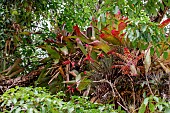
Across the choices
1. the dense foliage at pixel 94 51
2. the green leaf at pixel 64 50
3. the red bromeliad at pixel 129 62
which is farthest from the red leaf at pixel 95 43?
the green leaf at pixel 64 50

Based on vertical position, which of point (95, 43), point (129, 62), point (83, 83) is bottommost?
point (83, 83)

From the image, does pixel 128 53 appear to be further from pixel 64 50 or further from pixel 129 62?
pixel 64 50

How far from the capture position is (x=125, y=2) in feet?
4.07

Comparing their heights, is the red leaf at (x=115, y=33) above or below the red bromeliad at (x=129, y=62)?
above

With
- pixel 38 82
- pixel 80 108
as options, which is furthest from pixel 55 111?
pixel 38 82

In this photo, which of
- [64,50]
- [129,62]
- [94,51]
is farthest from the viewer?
[64,50]

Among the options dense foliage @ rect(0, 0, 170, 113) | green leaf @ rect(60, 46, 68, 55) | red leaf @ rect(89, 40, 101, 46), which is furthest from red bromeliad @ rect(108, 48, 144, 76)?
green leaf @ rect(60, 46, 68, 55)

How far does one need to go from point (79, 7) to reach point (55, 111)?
1.40 m

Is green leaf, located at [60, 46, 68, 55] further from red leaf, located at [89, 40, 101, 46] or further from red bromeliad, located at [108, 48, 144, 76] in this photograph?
red bromeliad, located at [108, 48, 144, 76]

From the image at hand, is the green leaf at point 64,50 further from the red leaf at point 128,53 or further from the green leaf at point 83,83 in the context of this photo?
the red leaf at point 128,53

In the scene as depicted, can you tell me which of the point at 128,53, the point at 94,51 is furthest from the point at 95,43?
the point at 128,53

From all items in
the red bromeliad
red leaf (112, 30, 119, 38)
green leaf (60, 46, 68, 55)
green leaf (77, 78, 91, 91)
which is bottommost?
green leaf (77, 78, 91, 91)

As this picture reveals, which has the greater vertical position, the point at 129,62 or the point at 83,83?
the point at 129,62

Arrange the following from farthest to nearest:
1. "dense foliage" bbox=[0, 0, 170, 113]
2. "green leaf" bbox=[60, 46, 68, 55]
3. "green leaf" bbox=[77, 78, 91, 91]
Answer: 1. "green leaf" bbox=[60, 46, 68, 55]
2. "green leaf" bbox=[77, 78, 91, 91]
3. "dense foliage" bbox=[0, 0, 170, 113]
